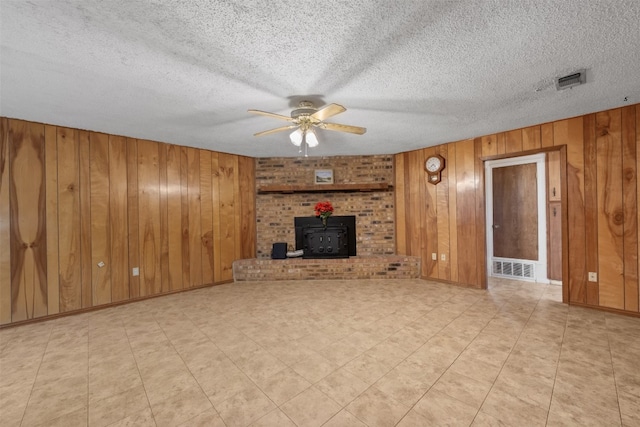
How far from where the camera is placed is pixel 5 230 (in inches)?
111

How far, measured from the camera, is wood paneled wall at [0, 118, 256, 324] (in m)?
2.89

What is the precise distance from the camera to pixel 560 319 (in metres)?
2.76

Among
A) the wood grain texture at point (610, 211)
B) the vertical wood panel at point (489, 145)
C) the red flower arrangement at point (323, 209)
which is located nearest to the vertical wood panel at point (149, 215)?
the red flower arrangement at point (323, 209)

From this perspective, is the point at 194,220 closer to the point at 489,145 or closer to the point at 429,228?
the point at 429,228

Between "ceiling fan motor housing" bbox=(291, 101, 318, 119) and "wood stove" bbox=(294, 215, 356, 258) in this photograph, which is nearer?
"ceiling fan motor housing" bbox=(291, 101, 318, 119)

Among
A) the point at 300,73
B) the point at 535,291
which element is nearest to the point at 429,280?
the point at 535,291

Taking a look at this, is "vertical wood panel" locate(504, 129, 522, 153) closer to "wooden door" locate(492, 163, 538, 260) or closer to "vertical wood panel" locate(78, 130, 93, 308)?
"wooden door" locate(492, 163, 538, 260)

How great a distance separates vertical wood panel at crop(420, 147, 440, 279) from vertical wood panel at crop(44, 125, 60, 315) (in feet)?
16.8

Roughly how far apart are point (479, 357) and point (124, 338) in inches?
125

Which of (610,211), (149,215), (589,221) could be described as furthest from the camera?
(149,215)

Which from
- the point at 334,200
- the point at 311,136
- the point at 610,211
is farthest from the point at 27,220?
the point at 610,211

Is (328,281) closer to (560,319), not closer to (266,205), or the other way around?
(266,205)

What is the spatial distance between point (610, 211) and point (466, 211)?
1499 millimetres

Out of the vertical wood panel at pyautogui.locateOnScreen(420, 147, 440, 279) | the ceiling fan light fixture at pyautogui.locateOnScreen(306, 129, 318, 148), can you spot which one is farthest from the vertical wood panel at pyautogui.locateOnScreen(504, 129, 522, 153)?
the ceiling fan light fixture at pyautogui.locateOnScreen(306, 129, 318, 148)
